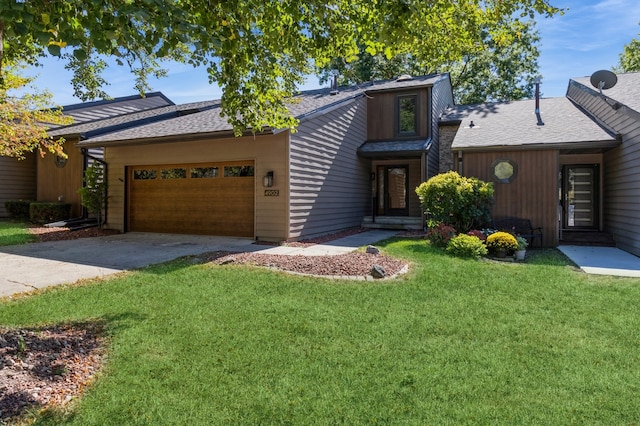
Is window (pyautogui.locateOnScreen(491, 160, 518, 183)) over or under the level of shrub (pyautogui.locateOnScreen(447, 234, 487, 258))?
over

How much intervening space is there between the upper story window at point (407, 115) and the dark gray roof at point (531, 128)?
193 centimetres

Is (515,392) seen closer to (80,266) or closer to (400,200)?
(80,266)

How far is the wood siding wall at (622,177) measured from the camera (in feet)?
28.9

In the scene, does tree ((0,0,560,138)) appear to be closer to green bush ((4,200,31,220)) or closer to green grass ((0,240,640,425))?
→ green grass ((0,240,640,425))

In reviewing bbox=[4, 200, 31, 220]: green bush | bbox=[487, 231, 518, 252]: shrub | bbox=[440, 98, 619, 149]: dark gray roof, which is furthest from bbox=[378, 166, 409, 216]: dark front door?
bbox=[4, 200, 31, 220]: green bush

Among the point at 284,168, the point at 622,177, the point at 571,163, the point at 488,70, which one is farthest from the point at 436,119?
the point at 488,70

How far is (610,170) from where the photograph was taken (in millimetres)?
10953

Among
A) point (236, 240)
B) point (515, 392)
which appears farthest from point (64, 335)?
point (236, 240)

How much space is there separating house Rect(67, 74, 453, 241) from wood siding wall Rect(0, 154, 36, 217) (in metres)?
4.75

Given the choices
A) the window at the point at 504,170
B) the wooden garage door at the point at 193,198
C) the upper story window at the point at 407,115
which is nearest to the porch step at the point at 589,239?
the window at the point at 504,170

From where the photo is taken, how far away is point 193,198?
38.4 ft

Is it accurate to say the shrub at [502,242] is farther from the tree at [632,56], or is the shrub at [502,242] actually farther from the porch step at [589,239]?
the tree at [632,56]

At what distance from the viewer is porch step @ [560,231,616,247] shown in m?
10.5

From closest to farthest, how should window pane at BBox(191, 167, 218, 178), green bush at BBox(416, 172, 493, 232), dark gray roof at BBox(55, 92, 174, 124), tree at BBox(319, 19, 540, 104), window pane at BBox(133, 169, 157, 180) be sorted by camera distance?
green bush at BBox(416, 172, 493, 232) → window pane at BBox(191, 167, 218, 178) → window pane at BBox(133, 169, 157, 180) → dark gray roof at BBox(55, 92, 174, 124) → tree at BBox(319, 19, 540, 104)
